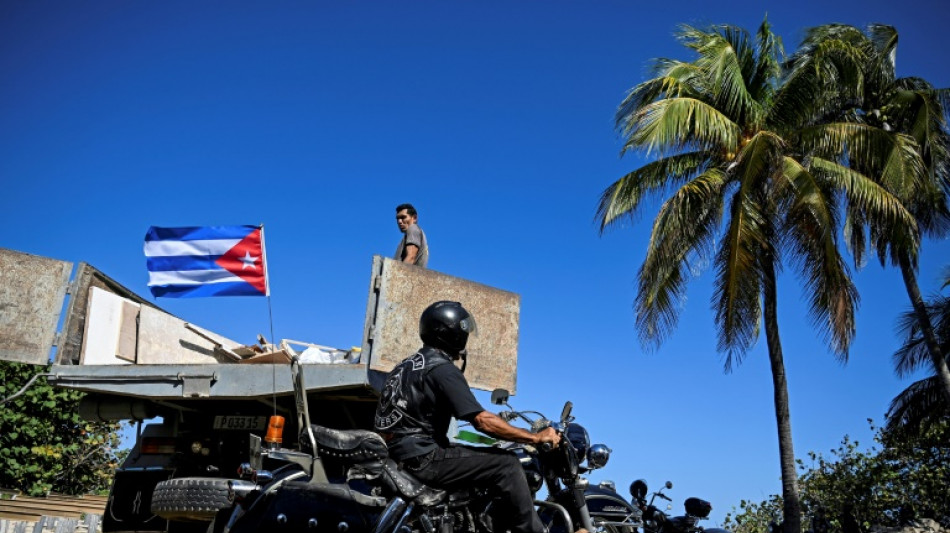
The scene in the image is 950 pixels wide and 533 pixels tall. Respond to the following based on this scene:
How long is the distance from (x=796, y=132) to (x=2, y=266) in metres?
12.8

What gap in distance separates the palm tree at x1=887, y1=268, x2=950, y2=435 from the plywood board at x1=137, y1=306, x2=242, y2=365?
19.1 meters

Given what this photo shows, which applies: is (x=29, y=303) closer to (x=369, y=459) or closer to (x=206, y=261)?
(x=206, y=261)

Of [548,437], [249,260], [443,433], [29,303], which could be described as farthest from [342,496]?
[249,260]

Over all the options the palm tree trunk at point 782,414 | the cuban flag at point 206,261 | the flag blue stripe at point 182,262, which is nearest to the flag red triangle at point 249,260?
the cuban flag at point 206,261

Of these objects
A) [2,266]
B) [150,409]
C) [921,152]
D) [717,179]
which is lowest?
[150,409]

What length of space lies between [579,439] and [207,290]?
4922 mm

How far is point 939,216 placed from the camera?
62.2ft

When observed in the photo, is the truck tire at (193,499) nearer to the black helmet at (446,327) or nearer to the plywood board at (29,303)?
the black helmet at (446,327)

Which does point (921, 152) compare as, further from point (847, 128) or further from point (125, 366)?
point (125, 366)

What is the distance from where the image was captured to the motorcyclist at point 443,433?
173 inches

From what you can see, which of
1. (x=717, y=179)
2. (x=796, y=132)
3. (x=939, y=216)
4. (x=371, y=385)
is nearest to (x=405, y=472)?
(x=371, y=385)

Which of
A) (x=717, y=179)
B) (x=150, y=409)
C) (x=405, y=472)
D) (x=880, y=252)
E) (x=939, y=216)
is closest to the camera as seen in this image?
(x=405, y=472)

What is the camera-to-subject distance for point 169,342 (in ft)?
27.9

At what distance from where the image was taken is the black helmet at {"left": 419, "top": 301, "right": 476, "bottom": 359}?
4648 mm
